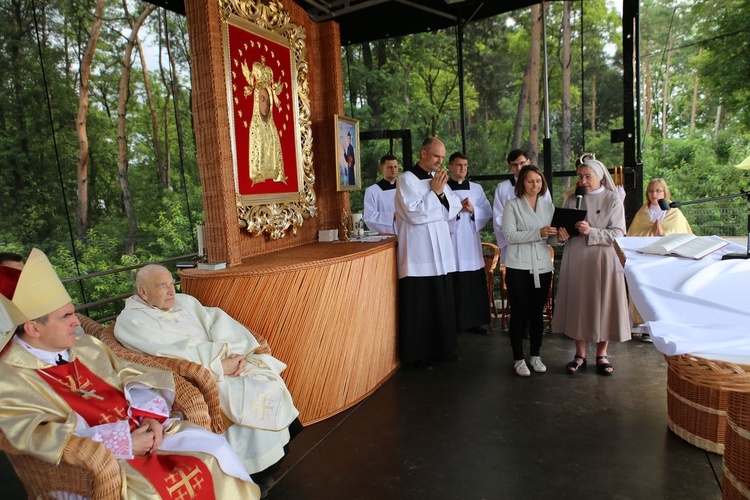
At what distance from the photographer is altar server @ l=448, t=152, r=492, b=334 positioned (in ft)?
17.0

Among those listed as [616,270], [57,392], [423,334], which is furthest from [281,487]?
[616,270]

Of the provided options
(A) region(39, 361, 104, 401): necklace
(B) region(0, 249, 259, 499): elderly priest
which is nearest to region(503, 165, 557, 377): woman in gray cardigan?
(B) region(0, 249, 259, 499): elderly priest

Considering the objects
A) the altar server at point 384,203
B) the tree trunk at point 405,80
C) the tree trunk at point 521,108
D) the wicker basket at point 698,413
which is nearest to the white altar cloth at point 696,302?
the wicker basket at point 698,413

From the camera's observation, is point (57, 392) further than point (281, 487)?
No

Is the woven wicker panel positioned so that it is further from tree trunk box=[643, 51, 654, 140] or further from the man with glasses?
tree trunk box=[643, 51, 654, 140]

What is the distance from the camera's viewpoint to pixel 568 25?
905cm

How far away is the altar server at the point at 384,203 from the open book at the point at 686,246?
10.4ft

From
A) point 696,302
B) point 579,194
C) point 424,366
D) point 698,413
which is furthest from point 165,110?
point 696,302

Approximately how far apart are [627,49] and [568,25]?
424 cm

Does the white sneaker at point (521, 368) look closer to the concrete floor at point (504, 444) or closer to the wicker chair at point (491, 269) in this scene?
the concrete floor at point (504, 444)

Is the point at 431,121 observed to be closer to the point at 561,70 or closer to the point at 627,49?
the point at 561,70

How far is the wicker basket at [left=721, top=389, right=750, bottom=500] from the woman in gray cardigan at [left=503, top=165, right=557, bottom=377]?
2.19m

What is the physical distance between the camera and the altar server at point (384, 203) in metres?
5.86

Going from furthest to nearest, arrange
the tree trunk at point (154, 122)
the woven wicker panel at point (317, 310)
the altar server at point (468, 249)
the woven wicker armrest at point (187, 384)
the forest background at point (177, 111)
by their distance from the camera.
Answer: the tree trunk at point (154, 122) < the forest background at point (177, 111) < the altar server at point (468, 249) < the woven wicker panel at point (317, 310) < the woven wicker armrest at point (187, 384)
